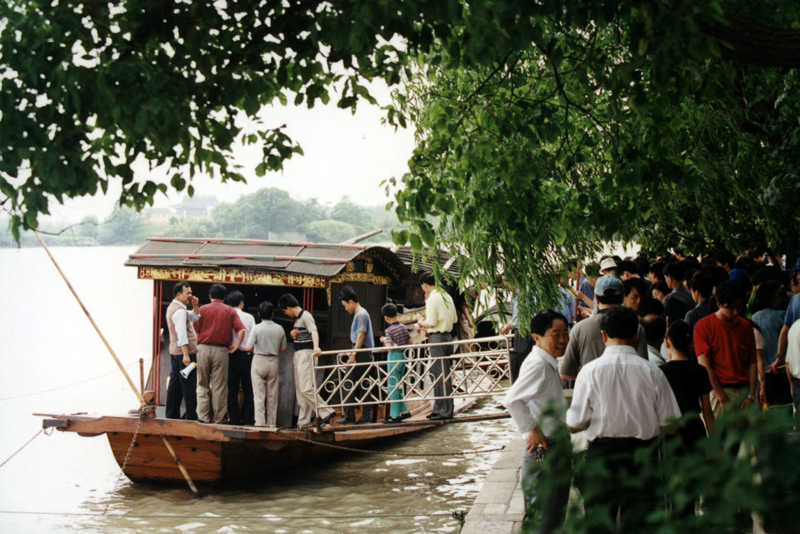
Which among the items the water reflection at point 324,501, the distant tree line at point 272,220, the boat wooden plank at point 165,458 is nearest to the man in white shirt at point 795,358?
the water reflection at point 324,501

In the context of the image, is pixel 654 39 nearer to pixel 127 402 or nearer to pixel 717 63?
pixel 717 63

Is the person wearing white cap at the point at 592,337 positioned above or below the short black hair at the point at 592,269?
below

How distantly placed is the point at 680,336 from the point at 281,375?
291 inches

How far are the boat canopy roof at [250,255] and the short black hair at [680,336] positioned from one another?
671cm

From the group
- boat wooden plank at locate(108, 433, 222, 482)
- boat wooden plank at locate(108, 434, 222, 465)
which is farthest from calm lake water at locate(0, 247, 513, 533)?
boat wooden plank at locate(108, 434, 222, 465)

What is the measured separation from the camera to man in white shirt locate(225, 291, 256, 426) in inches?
439

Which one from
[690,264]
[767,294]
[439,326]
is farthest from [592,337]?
[439,326]

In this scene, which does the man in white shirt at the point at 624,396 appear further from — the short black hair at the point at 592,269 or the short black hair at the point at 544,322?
the short black hair at the point at 592,269

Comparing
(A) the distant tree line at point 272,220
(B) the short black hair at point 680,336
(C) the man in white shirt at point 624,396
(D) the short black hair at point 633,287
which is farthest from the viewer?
(A) the distant tree line at point 272,220

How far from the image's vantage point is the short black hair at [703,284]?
7.27 meters

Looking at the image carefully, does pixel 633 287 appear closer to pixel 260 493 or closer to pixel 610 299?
pixel 610 299

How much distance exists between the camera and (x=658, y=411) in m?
4.62

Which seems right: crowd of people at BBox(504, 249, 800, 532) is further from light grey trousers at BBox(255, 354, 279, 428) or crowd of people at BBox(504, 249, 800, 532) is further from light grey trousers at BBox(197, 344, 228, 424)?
light grey trousers at BBox(197, 344, 228, 424)

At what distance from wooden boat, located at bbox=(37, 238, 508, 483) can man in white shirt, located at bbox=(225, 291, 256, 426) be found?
0.37m
